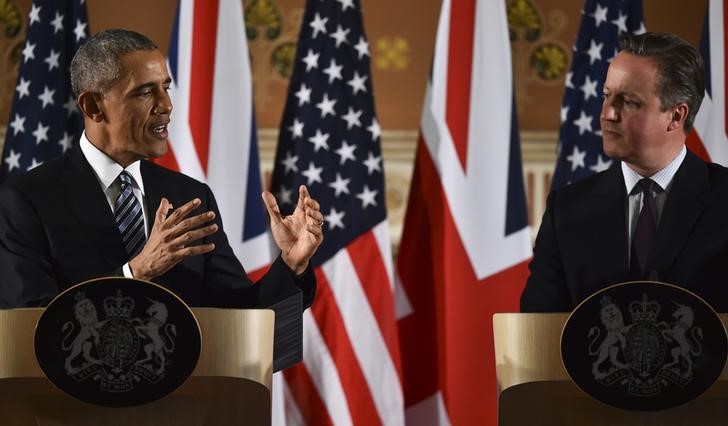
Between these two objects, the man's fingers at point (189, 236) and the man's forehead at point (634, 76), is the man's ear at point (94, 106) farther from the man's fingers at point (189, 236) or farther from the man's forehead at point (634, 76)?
the man's forehead at point (634, 76)

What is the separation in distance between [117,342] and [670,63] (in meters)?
1.18

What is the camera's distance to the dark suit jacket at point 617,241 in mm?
2219

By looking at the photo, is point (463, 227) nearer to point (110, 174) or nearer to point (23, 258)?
point (110, 174)

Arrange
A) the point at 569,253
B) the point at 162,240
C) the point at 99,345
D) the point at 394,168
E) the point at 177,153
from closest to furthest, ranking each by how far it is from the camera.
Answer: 1. the point at 99,345
2. the point at 162,240
3. the point at 569,253
4. the point at 177,153
5. the point at 394,168

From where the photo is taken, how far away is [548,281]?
2.33 meters

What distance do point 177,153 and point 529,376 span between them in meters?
2.37

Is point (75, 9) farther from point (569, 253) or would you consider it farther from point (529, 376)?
point (529, 376)

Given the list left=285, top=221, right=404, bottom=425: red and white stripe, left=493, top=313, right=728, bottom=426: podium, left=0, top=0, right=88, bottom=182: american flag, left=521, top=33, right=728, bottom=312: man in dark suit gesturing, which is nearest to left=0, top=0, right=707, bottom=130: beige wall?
left=0, top=0, right=88, bottom=182: american flag

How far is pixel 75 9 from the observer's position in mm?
4293

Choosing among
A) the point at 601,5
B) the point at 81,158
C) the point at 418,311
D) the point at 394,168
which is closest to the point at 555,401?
the point at 81,158

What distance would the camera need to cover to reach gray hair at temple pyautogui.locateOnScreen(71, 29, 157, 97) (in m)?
2.35

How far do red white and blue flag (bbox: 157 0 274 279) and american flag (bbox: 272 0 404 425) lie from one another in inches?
5.0

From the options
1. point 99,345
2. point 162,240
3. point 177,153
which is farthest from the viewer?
point 177,153

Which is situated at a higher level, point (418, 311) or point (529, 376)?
point (529, 376)
